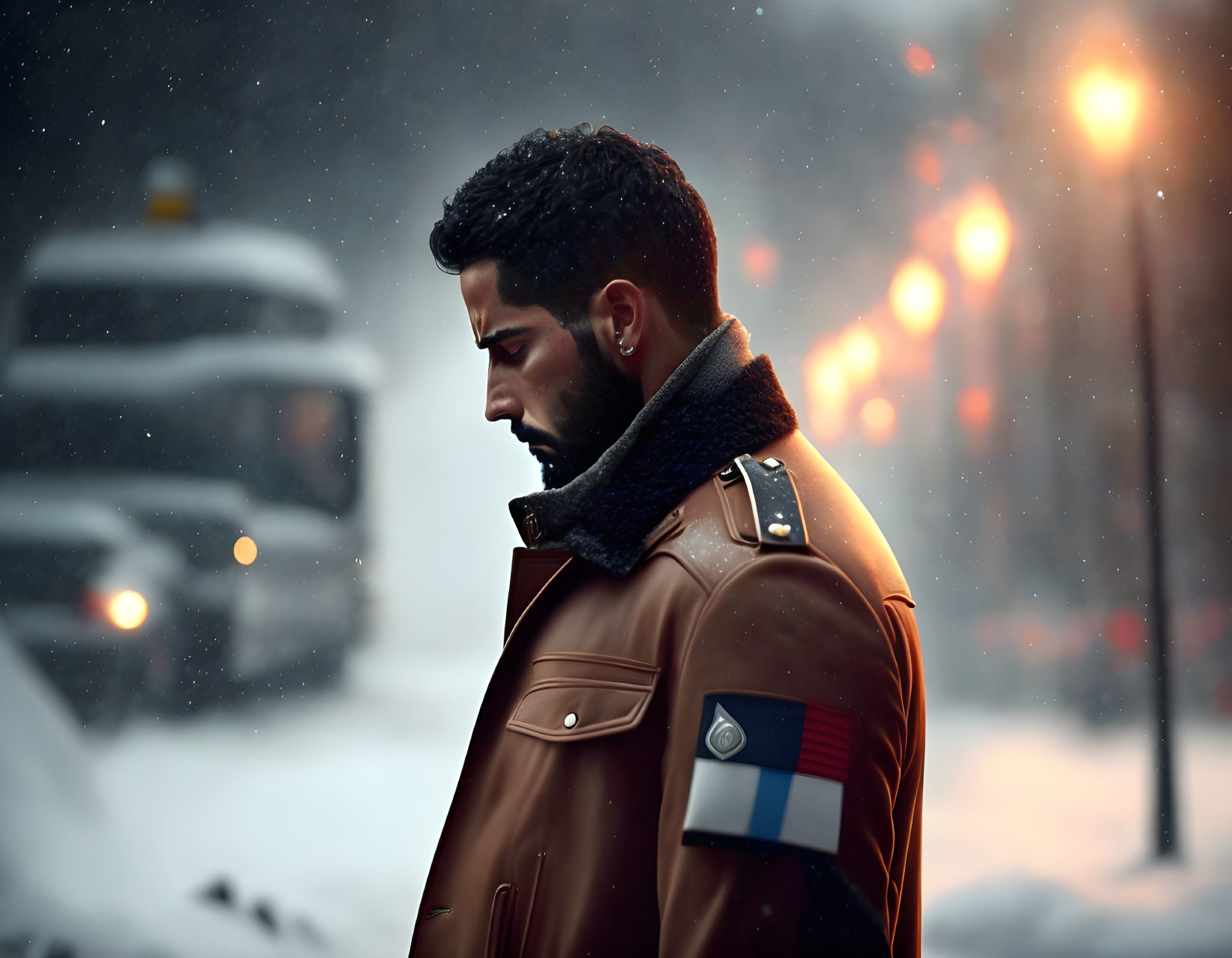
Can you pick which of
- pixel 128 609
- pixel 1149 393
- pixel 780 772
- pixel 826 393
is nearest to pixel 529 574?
pixel 780 772

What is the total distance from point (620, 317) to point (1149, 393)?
3.26 meters

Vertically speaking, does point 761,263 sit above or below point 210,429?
above

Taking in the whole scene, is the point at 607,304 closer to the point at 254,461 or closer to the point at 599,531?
the point at 599,531

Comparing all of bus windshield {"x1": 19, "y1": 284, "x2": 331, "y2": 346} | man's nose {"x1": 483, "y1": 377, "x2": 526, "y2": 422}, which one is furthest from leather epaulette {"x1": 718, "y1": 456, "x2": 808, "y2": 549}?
bus windshield {"x1": 19, "y1": 284, "x2": 331, "y2": 346}

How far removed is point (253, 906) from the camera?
3438 millimetres

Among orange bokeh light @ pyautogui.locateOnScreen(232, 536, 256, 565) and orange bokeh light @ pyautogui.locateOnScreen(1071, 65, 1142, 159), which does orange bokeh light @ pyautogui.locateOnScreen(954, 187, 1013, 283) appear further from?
orange bokeh light @ pyautogui.locateOnScreen(232, 536, 256, 565)

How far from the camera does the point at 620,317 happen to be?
1253mm

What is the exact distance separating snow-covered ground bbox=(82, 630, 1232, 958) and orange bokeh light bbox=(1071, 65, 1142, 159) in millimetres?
2341

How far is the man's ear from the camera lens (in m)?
1.25

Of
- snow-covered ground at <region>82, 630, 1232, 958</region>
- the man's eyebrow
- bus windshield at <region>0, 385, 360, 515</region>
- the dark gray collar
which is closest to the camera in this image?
the dark gray collar

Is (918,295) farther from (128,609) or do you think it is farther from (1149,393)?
(128,609)

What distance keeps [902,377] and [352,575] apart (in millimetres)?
2446

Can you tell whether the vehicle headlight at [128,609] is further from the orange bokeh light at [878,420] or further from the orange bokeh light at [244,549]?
the orange bokeh light at [878,420]

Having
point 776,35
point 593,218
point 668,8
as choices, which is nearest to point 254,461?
point 668,8
